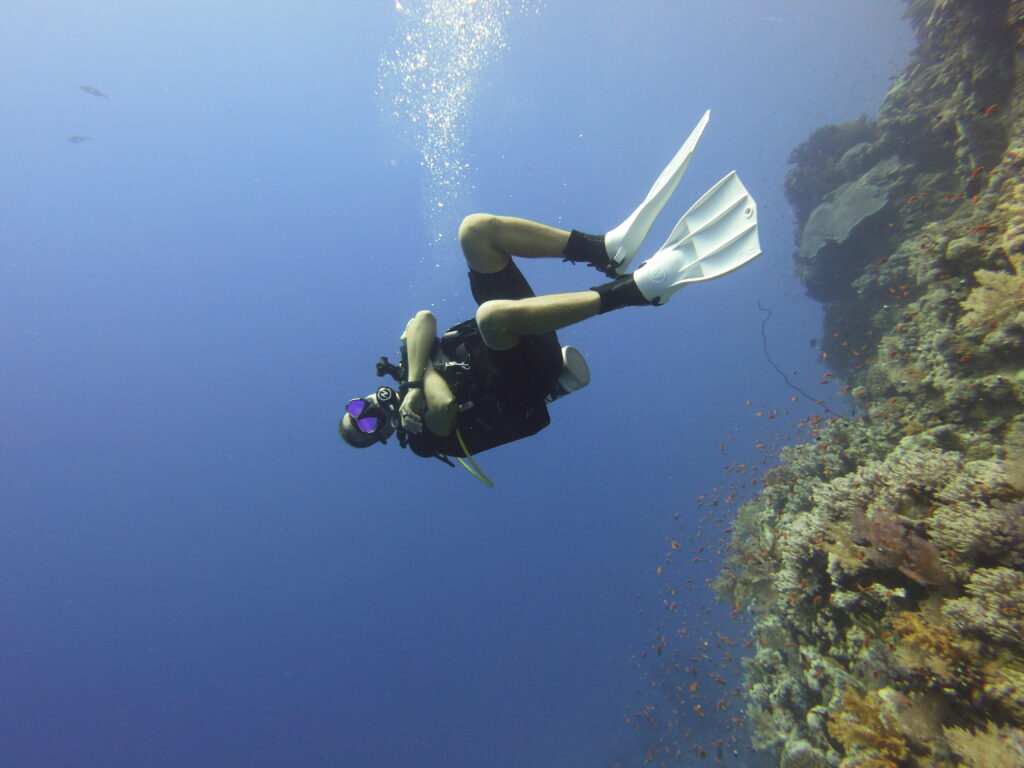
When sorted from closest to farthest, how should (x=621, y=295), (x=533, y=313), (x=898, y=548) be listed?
1. (x=533, y=313)
2. (x=621, y=295)
3. (x=898, y=548)

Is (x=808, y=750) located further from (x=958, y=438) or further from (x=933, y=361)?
(x=933, y=361)

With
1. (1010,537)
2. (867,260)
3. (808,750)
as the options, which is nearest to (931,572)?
(1010,537)

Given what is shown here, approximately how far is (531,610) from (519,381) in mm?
61119

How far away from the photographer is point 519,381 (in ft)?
10.2

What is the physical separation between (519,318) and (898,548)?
3.48m

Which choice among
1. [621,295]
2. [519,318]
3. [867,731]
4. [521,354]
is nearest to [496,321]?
[519,318]

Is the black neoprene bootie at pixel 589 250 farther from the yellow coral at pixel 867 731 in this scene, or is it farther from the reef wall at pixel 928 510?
the yellow coral at pixel 867 731

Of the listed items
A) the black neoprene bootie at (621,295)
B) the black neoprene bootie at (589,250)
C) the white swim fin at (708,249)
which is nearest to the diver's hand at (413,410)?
the black neoprene bootie at (621,295)

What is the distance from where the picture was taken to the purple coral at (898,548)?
315cm

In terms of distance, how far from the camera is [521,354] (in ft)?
9.91

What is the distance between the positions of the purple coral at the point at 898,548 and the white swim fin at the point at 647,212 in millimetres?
3003

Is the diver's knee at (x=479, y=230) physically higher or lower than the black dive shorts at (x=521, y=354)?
higher

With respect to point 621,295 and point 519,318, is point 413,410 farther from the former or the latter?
point 621,295

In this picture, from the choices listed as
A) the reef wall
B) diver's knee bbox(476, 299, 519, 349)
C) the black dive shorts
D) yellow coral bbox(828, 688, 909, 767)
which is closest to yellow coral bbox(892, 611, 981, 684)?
the reef wall
